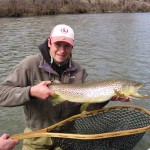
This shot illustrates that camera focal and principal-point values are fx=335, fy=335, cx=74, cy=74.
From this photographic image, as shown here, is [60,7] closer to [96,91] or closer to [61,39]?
[61,39]

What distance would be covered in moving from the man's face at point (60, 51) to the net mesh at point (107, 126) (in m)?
0.81

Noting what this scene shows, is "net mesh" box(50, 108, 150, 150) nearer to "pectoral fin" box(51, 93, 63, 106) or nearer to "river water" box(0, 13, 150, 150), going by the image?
"pectoral fin" box(51, 93, 63, 106)

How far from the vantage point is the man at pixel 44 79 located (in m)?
3.99

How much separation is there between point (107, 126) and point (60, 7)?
3277cm

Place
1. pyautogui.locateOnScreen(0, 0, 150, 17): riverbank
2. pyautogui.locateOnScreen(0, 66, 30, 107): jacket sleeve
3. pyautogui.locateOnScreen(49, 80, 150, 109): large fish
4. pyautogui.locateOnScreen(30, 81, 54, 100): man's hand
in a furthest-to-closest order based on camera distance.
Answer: pyautogui.locateOnScreen(0, 0, 150, 17): riverbank → pyautogui.locateOnScreen(49, 80, 150, 109): large fish → pyautogui.locateOnScreen(0, 66, 30, 107): jacket sleeve → pyautogui.locateOnScreen(30, 81, 54, 100): man's hand

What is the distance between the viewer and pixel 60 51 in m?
4.14

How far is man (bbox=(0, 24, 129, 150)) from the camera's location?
A: 399 cm

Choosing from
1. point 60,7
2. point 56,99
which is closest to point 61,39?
point 56,99

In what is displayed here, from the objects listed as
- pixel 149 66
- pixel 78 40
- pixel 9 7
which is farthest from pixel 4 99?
pixel 9 7

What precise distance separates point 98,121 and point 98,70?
24.0ft

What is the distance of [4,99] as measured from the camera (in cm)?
400

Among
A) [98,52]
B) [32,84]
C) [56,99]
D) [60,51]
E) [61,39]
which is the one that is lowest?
[98,52]

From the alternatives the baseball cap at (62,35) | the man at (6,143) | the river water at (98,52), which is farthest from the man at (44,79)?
the river water at (98,52)

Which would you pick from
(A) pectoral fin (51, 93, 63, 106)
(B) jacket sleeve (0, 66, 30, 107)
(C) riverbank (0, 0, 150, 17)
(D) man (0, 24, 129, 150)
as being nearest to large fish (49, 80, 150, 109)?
(A) pectoral fin (51, 93, 63, 106)
